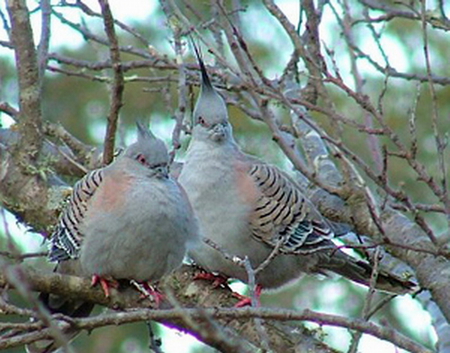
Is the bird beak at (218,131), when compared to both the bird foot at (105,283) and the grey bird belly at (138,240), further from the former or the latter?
the bird foot at (105,283)

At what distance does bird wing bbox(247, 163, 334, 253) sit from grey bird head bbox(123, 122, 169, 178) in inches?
32.1

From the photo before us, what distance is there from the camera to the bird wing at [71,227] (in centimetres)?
473

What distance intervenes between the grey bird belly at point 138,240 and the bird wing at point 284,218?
89 cm

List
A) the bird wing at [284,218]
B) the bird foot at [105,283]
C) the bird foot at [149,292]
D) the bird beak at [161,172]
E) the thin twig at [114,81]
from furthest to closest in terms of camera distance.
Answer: the bird wing at [284,218] → the bird beak at [161,172] → the bird foot at [149,292] → the bird foot at [105,283] → the thin twig at [114,81]

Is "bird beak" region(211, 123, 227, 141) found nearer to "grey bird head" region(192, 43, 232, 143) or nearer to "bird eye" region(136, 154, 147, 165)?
"grey bird head" region(192, 43, 232, 143)

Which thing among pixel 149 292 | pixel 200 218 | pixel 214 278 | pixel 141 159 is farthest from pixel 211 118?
pixel 149 292

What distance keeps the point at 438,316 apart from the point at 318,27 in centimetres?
147

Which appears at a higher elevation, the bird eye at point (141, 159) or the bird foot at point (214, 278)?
the bird eye at point (141, 159)

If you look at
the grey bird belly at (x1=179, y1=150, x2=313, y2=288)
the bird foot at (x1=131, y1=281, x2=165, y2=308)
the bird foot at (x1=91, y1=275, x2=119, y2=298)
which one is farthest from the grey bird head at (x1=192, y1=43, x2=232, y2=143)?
the bird foot at (x1=91, y1=275, x2=119, y2=298)

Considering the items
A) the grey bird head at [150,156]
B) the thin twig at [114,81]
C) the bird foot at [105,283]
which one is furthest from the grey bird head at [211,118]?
the bird foot at [105,283]

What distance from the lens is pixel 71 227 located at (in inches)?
187

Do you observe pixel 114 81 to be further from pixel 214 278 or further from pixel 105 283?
pixel 214 278

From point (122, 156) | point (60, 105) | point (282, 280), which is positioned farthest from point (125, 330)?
point (122, 156)

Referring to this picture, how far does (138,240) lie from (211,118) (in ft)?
4.01
